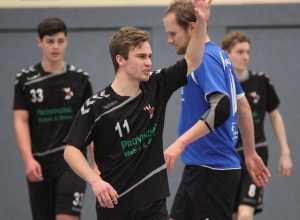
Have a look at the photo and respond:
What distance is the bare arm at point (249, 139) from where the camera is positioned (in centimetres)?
426

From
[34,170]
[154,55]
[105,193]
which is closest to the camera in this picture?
[105,193]

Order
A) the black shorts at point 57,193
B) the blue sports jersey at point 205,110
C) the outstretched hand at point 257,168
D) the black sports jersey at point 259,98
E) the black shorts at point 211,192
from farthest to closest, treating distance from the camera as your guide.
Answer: the black sports jersey at point 259,98
the black shorts at point 57,193
the outstretched hand at point 257,168
the black shorts at point 211,192
the blue sports jersey at point 205,110

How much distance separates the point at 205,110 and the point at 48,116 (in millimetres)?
1909

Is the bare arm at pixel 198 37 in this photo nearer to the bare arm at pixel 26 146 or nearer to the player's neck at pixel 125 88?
the player's neck at pixel 125 88

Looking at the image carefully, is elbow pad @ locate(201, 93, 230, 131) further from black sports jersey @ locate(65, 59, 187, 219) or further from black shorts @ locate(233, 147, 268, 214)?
black shorts @ locate(233, 147, 268, 214)

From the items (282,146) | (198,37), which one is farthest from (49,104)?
(282,146)

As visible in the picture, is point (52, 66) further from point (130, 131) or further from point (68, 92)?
point (130, 131)

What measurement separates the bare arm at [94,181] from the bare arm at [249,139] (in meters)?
1.17

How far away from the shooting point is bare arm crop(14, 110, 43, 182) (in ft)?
17.7

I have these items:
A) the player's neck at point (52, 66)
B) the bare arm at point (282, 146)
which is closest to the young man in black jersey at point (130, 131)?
the player's neck at point (52, 66)

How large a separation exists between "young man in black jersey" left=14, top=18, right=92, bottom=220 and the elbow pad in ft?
6.37

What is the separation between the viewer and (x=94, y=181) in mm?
3455

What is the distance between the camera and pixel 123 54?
3.80 metres

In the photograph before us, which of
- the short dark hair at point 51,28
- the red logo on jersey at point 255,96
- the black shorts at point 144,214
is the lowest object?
the black shorts at point 144,214
